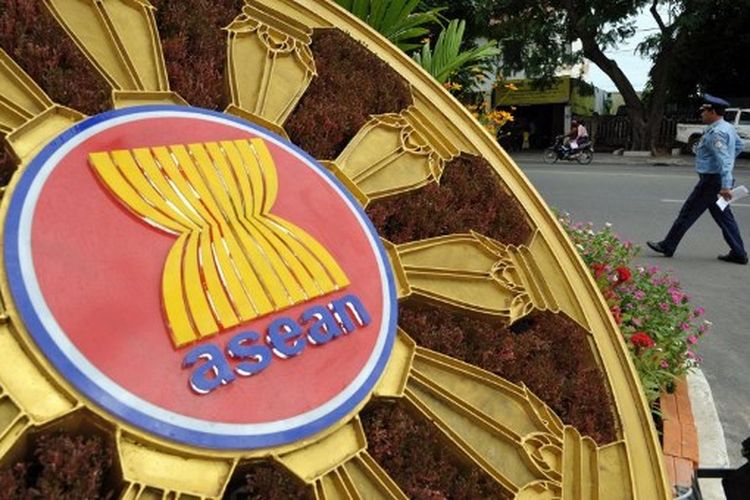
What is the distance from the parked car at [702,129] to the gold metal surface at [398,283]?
18031 millimetres

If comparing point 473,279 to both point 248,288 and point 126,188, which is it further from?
point 126,188

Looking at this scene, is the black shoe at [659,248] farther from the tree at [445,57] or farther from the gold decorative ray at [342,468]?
the gold decorative ray at [342,468]

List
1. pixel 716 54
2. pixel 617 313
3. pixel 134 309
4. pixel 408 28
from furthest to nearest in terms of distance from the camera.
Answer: pixel 716 54 → pixel 408 28 → pixel 617 313 → pixel 134 309

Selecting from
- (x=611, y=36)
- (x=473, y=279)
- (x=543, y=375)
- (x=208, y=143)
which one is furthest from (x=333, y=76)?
(x=611, y=36)

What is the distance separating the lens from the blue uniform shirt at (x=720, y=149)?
6.33m

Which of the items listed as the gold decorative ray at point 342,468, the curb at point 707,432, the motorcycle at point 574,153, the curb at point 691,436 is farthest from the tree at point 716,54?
the gold decorative ray at point 342,468

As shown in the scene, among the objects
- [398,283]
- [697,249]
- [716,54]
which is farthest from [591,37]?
[398,283]

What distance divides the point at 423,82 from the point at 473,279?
2.73 feet

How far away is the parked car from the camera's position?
19.1 metres

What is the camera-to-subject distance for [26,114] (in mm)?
1701

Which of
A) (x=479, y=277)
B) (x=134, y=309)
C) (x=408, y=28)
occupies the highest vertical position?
(x=408, y=28)

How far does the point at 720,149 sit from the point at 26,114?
5.98 metres

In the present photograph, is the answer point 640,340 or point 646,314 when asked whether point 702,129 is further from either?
point 640,340

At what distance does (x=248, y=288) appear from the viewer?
1.68 metres
